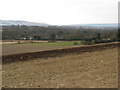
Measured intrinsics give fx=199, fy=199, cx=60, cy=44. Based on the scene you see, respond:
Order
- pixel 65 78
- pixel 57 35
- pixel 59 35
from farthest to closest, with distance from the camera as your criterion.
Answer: pixel 59 35 < pixel 57 35 < pixel 65 78

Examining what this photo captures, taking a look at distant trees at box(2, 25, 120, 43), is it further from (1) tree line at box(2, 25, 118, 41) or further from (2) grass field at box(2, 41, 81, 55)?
(2) grass field at box(2, 41, 81, 55)

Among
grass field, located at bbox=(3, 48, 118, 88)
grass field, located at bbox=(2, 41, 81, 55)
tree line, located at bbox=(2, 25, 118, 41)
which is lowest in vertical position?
grass field, located at bbox=(2, 41, 81, 55)

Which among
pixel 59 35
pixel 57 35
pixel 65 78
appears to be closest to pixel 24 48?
Answer: pixel 65 78

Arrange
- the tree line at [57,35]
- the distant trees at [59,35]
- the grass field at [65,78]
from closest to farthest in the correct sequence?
the grass field at [65,78] < the distant trees at [59,35] < the tree line at [57,35]

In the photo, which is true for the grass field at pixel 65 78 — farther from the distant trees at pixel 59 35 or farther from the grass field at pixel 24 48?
the distant trees at pixel 59 35

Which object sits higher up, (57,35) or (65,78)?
(57,35)

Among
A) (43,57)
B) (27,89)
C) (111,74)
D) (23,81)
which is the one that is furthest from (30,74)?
(43,57)

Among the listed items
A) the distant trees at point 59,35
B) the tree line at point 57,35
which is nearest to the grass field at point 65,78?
the distant trees at point 59,35

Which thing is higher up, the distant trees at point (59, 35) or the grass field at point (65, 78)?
the distant trees at point (59, 35)

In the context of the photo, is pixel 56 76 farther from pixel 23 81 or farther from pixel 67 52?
pixel 67 52

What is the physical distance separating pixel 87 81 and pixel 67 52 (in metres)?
6.53

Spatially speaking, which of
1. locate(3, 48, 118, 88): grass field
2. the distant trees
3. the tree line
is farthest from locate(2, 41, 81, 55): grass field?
the tree line

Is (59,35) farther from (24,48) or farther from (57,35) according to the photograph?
(24,48)

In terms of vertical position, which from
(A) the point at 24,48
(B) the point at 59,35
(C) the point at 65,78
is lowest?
(A) the point at 24,48
